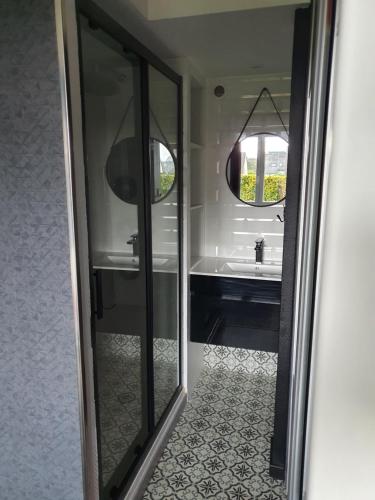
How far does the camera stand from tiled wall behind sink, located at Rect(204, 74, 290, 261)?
2.63 metres

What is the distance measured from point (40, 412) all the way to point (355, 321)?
4.35 ft

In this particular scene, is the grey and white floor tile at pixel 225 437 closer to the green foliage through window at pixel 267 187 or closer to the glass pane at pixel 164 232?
the glass pane at pixel 164 232

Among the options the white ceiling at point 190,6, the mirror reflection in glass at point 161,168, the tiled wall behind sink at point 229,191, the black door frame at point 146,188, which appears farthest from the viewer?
the tiled wall behind sink at point 229,191

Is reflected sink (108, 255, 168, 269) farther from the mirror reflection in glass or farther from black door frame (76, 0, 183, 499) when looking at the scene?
the mirror reflection in glass

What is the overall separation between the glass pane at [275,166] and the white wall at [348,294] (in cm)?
245

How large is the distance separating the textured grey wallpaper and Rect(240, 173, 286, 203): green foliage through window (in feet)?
6.08

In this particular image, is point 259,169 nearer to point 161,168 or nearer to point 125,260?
point 161,168

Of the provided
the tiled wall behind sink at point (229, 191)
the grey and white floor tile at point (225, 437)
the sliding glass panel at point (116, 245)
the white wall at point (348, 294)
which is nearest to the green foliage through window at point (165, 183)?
the sliding glass panel at point (116, 245)

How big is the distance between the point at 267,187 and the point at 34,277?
1.95 meters

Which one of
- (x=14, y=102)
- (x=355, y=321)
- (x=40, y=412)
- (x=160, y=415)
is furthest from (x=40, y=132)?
(x=160, y=415)

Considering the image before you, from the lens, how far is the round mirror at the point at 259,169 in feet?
8.70

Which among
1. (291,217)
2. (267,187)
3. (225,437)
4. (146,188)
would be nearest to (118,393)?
(225,437)

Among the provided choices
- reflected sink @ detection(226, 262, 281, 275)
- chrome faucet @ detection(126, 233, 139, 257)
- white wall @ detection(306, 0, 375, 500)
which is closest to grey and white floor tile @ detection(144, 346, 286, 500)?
reflected sink @ detection(226, 262, 281, 275)

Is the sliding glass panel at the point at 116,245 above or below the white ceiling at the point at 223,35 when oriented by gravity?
below
